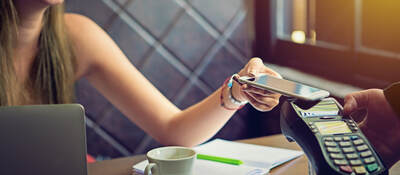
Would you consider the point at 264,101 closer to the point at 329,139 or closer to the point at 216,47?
the point at 329,139

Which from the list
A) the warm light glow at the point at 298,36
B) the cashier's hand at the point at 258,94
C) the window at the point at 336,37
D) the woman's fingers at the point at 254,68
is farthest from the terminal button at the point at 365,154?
the warm light glow at the point at 298,36

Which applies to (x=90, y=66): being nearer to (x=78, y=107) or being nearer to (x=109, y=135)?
(x=109, y=135)

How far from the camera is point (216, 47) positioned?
88.1 inches

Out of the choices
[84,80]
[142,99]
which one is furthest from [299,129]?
[84,80]

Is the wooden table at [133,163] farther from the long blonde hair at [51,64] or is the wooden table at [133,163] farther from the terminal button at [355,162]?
the long blonde hair at [51,64]

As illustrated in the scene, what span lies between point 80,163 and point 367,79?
45.7 inches

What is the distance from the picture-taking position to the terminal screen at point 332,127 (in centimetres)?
73

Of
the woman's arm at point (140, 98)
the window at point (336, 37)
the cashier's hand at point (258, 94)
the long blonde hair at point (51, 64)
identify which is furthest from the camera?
the window at point (336, 37)

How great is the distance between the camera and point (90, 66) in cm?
152

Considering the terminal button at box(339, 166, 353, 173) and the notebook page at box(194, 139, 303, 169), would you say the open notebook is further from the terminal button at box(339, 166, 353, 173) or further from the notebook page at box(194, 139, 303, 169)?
the terminal button at box(339, 166, 353, 173)

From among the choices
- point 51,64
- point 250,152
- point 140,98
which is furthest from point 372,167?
point 51,64

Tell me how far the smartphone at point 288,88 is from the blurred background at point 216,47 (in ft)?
2.98

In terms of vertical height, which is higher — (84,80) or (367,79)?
(367,79)

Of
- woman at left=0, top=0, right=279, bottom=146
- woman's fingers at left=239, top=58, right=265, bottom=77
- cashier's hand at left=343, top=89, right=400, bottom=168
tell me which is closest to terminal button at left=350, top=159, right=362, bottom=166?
cashier's hand at left=343, top=89, right=400, bottom=168
